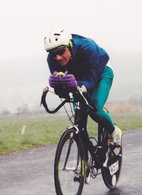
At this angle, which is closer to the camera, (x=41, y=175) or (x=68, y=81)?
(x=68, y=81)

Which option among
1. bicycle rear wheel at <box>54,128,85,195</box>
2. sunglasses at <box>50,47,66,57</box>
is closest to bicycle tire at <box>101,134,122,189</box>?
bicycle rear wheel at <box>54,128,85,195</box>

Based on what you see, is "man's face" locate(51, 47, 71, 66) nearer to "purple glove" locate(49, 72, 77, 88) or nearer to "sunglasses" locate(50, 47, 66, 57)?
"sunglasses" locate(50, 47, 66, 57)

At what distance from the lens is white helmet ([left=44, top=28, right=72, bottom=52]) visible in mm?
5566

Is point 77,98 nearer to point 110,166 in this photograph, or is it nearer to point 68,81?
point 68,81

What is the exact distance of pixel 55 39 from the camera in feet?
18.3

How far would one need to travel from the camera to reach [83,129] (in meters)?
6.04

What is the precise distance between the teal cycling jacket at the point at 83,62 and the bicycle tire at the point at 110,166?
107cm

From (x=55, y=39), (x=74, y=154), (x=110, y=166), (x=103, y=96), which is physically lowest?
(x=110, y=166)

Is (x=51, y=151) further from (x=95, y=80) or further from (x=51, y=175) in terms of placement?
(x=95, y=80)

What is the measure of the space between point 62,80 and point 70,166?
1070 mm

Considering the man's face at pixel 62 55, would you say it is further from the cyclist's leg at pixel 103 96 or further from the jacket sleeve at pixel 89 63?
the cyclist's leg at pixel 103 96

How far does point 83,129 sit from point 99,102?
0.39 m

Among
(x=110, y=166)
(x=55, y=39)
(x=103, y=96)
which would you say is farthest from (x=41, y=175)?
(x=55, y=39)

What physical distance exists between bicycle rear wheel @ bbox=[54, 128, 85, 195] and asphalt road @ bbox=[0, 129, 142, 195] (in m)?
0.65
